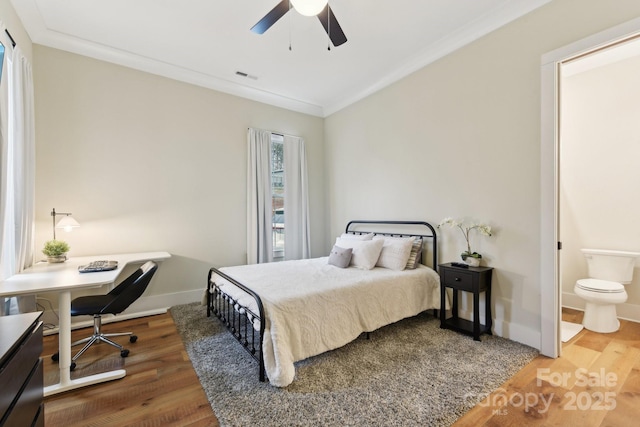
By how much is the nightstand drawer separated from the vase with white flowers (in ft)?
0.60

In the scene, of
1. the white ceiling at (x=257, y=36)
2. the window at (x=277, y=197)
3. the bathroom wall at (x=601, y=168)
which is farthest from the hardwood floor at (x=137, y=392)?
the bathroom wall at (x=601, y=168)

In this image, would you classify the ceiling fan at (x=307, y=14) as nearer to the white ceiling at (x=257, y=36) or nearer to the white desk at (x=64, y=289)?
the white ceiling at (x=257, y=36)

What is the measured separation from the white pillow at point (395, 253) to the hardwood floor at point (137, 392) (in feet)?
7.17

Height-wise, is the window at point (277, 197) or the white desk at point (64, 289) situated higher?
the window at point (277, 197)

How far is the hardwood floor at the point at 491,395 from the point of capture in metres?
1.71

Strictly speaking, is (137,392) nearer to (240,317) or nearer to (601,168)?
(240,317)

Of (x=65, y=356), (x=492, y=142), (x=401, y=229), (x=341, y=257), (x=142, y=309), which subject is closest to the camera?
(x=65, y=356)

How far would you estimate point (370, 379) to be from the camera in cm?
207

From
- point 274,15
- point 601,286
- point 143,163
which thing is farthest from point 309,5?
point 601,286

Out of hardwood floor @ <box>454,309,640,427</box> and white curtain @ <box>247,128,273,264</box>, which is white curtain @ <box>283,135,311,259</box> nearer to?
white curtain @ <box>247,128,273,264</box>

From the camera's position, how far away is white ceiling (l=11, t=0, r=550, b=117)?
8.53ft

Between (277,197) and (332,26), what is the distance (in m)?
2.79

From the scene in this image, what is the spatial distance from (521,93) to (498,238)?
1.37m

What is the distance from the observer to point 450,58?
10.3 feet
